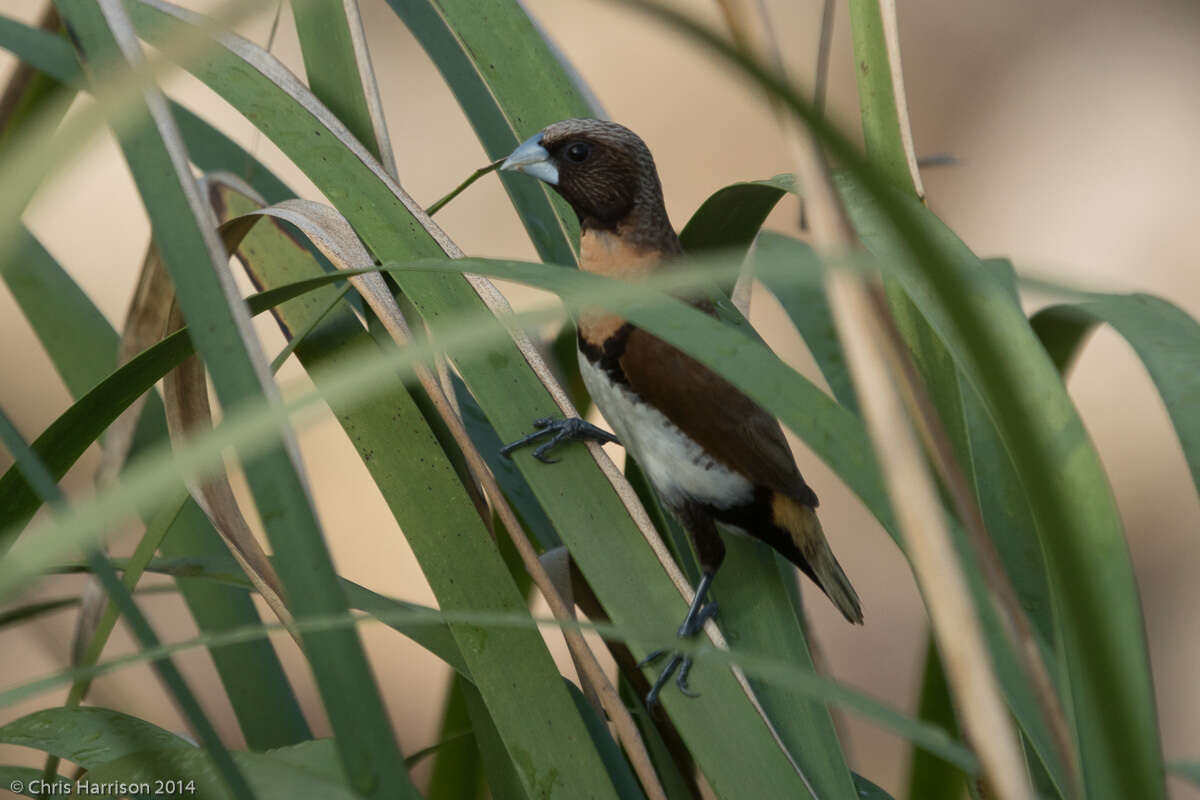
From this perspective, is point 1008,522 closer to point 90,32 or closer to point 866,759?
point 90,32

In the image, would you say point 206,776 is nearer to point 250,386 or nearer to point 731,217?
point 250,386

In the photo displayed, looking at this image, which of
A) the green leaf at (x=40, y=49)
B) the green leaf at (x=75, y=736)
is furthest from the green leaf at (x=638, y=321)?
the green leaf at (x=40, y=49)

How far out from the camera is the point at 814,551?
112 cm

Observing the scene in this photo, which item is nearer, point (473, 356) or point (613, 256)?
point (473, 356)

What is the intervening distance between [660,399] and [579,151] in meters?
0.28

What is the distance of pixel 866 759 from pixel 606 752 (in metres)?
2.32

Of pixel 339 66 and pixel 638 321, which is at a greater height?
pixel 339 66

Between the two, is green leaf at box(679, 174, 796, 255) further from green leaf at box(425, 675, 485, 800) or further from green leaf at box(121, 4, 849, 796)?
green leaf at box(425, 675, 485, 800)

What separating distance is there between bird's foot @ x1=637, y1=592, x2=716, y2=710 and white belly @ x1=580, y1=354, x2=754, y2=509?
22 centimetres

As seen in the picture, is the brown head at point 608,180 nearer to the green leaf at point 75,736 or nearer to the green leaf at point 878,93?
the green leaf at point 878,93

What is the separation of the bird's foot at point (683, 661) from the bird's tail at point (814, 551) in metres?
0.28

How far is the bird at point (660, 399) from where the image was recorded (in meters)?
1.06

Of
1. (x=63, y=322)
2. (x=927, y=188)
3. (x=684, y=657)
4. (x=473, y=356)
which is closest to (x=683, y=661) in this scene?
(x=684, y=657)

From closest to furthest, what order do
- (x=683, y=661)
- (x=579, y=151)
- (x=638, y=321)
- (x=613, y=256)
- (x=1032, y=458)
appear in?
(x=1032, y=458) < (x=638, y=321) < (x=683, y=661) < (x=579, y=151) < (x=613, y=256)
